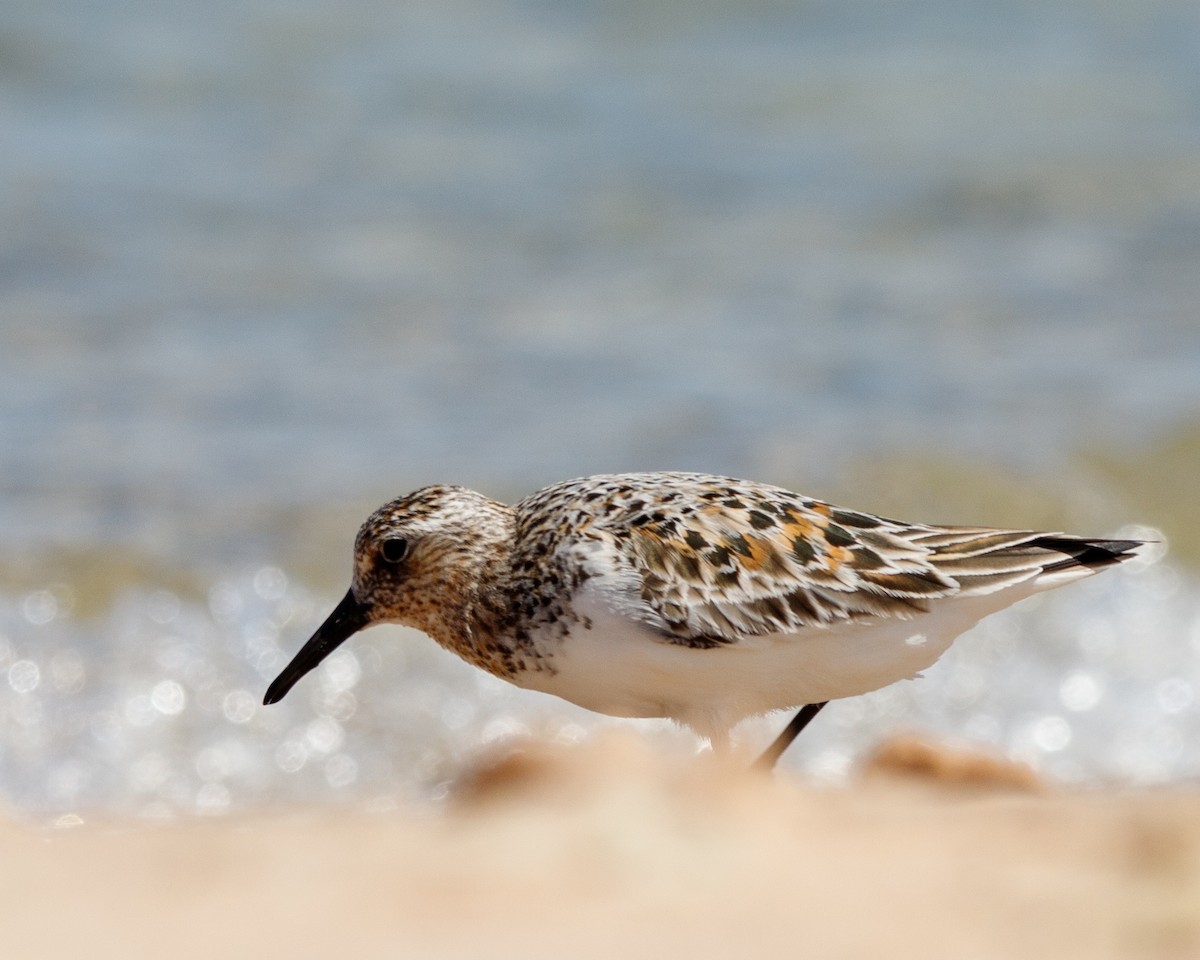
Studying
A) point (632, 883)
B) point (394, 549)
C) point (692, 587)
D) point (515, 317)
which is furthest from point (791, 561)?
point (515, 317)

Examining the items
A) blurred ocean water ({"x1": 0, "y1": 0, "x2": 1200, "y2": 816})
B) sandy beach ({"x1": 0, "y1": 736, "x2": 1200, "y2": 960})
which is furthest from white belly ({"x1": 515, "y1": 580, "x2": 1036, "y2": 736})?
blurred ocean water ({"x1": 0, "y1": 0, "x2": 1200, "y2": 816})

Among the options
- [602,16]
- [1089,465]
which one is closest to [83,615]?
[1089,465]

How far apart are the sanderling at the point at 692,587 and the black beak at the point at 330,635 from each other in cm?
7

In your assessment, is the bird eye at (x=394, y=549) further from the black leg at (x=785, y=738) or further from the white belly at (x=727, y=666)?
the black leg at (x=785, y=738)

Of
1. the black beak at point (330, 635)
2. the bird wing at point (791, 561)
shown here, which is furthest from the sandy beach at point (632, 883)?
the black beak at point (330, 635)

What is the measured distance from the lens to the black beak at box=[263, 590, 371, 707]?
6.51 m

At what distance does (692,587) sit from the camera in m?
5.78

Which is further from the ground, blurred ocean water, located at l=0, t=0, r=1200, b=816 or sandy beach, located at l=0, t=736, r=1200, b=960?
sandy beach, located at l=0, t=736, r=1200, b=960

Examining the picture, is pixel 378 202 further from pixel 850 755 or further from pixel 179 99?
pixel 850 755

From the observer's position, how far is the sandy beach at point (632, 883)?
8.79ft

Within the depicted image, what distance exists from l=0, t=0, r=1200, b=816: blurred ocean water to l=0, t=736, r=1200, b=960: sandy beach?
5.39 m

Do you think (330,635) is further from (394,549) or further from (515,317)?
(515,317)

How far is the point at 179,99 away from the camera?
1719cm

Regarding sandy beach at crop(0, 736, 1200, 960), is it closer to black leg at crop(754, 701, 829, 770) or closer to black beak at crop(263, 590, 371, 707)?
black leg at crop(754, 701, 829, 770)
